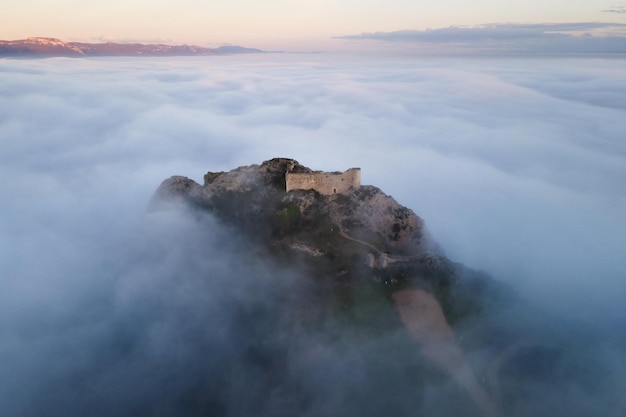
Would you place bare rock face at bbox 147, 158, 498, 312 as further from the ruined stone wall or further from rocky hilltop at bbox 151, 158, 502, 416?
the ruined stone wall

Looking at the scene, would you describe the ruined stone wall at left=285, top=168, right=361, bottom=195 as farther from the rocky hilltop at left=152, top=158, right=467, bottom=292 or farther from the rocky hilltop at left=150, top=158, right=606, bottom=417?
the rocky hilltop at left=152, top=158, right=467, bottom=292

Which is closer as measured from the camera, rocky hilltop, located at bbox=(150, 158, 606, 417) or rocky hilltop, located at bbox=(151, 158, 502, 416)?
rocky hilltop, located at bbox=(150, 158, 606, 417)

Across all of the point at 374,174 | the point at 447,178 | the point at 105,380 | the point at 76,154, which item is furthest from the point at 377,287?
the point at 76,154

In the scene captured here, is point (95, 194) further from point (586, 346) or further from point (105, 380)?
point (586, 346)

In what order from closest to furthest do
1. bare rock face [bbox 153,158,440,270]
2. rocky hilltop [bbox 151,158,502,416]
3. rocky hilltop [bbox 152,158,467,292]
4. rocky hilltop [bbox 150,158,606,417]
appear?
1. rocky hilltop [bbox 150,158,606,417]
2. rocky hilltop [bbox 151,158,502,416]
3. rocky hilltop [bbox 152,158,467,292]
4. bare rock face [bbox 153,158,440,270]

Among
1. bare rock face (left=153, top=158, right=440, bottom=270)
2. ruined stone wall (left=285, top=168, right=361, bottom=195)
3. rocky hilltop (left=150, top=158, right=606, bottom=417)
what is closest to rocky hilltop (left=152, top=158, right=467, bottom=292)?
bare rock face (left=153, top=158, right=440, bottom=270)

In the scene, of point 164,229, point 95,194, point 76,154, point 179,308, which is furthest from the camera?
point 76,154

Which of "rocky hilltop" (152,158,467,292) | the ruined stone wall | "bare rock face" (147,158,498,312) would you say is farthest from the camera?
the ruined stone wall

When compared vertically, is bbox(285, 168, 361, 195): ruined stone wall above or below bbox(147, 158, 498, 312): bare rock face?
above

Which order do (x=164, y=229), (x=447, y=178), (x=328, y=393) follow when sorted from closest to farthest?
(x=328, y=393) < (x=164, y=229) < (x=447, y=178)
